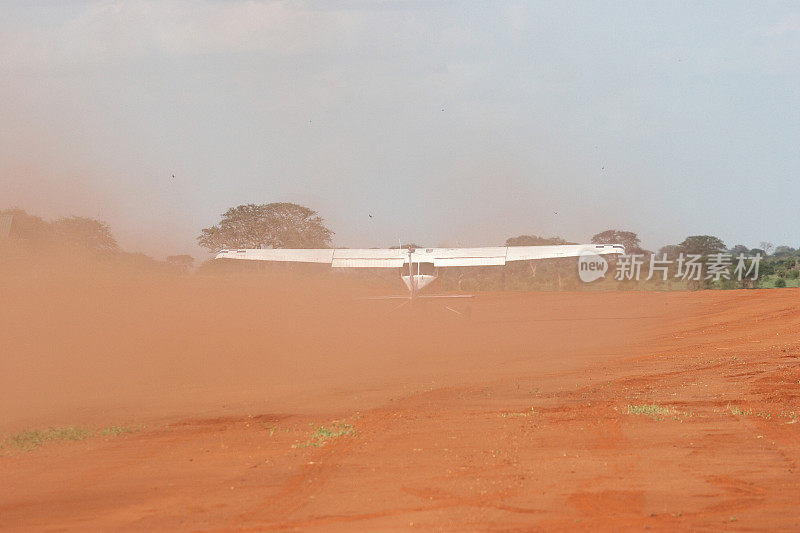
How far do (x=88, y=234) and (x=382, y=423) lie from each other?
108ft

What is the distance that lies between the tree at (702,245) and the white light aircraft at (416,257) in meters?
41.8

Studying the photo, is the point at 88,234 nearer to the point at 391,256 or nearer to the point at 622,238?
the point at 391,256

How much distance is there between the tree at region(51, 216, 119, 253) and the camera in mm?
37375

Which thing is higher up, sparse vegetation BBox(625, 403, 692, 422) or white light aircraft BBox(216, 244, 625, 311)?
white light aircraft BBox(216, 244, 625, 311)

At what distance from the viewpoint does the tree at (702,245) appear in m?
66.4

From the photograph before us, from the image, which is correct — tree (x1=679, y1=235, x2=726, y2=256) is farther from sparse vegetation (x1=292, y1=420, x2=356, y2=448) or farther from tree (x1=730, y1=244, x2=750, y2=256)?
sparse vegetation (x1=292, y1=420, x2=356, y2=448)

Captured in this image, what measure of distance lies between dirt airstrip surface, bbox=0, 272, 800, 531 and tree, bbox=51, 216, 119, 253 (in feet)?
50.5

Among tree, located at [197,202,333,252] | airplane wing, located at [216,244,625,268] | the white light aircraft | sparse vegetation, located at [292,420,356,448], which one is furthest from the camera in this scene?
tree, located at [197,202,333,252]

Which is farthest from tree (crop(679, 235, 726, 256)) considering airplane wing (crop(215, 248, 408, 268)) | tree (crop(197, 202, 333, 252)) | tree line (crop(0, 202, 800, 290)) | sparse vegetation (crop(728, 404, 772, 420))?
sparse vegetation (crop(728, 404, 772, 420))

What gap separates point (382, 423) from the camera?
938cm

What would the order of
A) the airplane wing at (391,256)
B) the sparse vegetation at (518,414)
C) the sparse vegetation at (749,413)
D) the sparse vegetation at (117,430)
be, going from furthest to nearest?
the airplane wing at (391,256) < the sparse vegetation at (518,414) < the sparse vegetation at (117,430) < the sparse vegetation at (749,413)

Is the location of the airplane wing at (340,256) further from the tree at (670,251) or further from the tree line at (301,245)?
the tree at (670,251)

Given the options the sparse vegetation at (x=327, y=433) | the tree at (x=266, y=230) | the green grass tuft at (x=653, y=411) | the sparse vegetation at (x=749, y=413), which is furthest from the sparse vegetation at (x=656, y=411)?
the tree at (x=266, y=230)

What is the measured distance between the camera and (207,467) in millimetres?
7355
